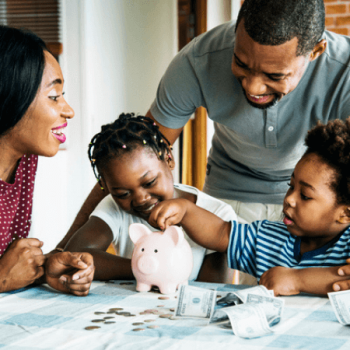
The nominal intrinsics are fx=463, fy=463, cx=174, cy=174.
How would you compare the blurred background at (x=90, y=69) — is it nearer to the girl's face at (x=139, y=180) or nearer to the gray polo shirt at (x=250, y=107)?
the gray polo shirt at (x=250, y=107)

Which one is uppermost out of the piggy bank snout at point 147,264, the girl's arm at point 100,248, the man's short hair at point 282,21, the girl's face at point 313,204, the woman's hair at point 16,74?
the man's short hair at point 282,21

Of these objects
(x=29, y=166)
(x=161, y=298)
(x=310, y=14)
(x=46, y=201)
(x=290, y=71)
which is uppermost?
(x=310, y=14)

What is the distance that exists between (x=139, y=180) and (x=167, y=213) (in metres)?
0.14

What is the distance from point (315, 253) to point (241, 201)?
1.90 feet

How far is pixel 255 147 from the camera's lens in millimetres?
1550

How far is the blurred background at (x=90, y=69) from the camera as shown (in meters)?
3.22

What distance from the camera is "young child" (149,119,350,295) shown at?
3.60 feet

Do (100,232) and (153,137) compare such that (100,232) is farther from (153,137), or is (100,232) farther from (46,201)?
(46,201)

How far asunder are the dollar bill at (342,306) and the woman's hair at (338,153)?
33cm

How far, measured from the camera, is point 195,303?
83 cm

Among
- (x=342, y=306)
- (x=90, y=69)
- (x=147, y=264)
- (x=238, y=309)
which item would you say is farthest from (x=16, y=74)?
(x=90, y=69)

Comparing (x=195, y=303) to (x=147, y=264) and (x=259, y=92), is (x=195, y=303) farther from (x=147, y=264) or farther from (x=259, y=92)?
(x=259, y=92)

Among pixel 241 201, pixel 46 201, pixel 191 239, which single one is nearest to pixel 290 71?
pixel 191 239

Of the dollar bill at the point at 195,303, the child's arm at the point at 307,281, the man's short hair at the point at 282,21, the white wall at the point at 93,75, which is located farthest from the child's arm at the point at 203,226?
the white wall at the point at 93,75
